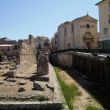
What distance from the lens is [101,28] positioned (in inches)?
2115

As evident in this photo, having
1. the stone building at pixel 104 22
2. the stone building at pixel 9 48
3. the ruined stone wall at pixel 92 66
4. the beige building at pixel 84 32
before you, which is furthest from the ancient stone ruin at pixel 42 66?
the beige building at pixel 84 32

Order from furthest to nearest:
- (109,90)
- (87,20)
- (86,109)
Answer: (87,20)
(109,90)
(86,109)

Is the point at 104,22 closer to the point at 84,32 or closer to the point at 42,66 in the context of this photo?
the point at 84,32

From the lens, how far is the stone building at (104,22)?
51.1 m

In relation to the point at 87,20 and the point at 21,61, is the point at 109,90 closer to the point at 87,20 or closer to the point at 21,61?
the point at 21,61

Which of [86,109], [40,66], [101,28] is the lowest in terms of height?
[86,109]

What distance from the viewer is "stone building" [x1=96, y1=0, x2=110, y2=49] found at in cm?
5106

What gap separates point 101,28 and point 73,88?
87.0 ft

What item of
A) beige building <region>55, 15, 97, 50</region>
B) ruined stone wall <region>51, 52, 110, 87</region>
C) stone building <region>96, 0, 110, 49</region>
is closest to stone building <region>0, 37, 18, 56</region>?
ruined stone wall <region>51, 52, 110, 87</region>

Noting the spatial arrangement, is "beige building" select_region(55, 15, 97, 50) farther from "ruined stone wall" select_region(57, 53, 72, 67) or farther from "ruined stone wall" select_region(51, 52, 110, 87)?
"ruined stone wall" select_region(51, 52, 110, 87)

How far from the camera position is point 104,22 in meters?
52.5

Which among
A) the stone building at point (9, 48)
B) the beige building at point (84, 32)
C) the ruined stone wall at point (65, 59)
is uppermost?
the beige building at point (84, 32)

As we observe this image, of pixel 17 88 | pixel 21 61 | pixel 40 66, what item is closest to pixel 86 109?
pixel 17 88

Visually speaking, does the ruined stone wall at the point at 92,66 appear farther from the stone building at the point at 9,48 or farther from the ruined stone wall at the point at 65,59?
the stone building at the point at 9,48
